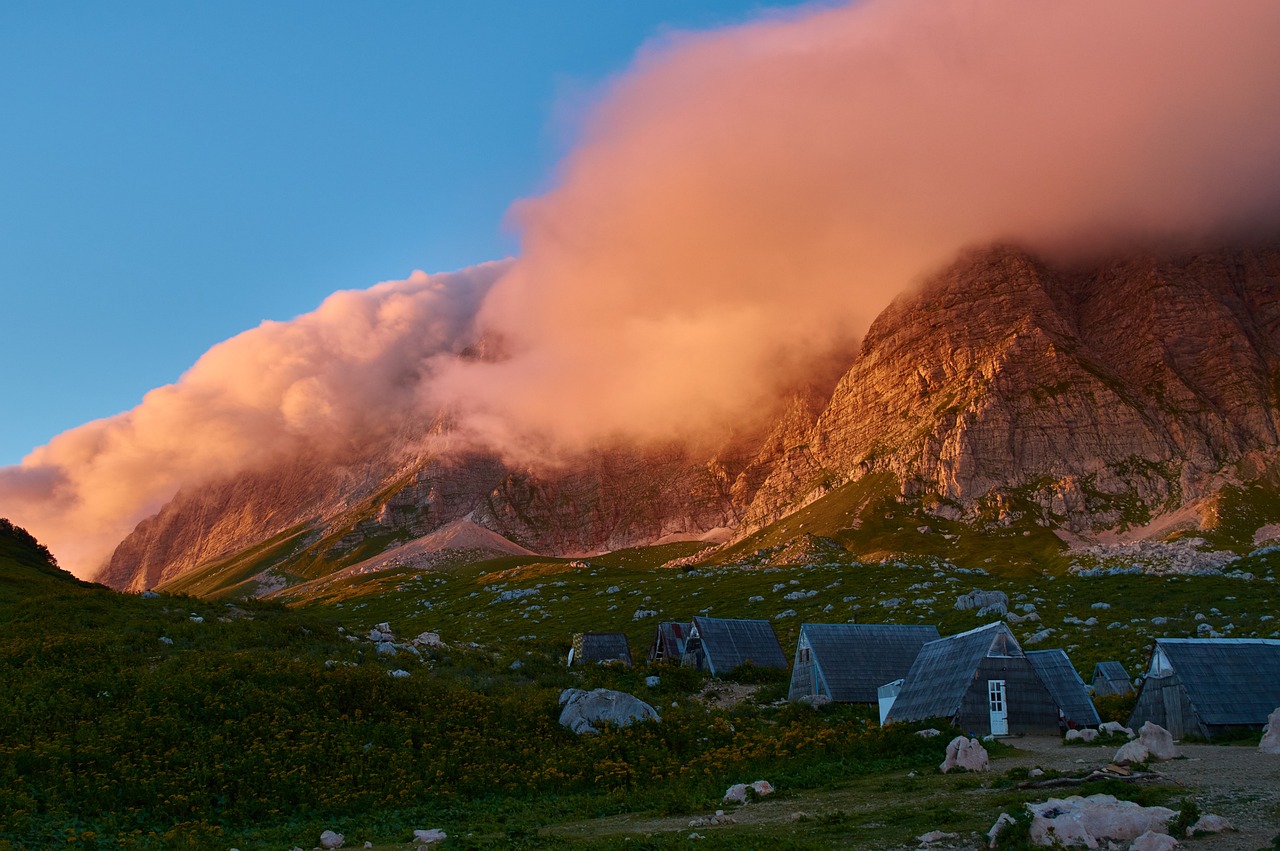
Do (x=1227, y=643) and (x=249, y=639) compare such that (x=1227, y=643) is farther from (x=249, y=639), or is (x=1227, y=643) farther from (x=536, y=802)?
(x=249, y=639)

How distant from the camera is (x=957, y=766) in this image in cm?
3331

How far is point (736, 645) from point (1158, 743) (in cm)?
4299

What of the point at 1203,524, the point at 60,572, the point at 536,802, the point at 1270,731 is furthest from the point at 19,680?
the point at 1203,524

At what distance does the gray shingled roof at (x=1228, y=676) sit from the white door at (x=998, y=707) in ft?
24.5

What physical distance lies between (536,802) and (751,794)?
7970 millimetres

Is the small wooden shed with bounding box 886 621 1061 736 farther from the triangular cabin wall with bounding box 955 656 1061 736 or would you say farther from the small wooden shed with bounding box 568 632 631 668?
the small wooden shed with bounding box 568 632 631 668

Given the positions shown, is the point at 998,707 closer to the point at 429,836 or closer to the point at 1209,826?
the point at 1209,826

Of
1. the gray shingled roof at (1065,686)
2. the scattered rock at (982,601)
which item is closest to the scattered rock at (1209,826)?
the gray shingled roof at (1065,686)

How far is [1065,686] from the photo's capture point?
4762 centimetres

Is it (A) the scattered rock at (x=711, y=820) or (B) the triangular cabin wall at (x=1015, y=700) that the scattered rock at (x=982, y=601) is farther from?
(A) the scattered rock at (x=711, y=820)

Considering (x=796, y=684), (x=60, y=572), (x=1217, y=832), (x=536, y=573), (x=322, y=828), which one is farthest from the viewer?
(x=536, y=573)

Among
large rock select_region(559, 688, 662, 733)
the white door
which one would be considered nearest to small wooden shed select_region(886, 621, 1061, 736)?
the white door

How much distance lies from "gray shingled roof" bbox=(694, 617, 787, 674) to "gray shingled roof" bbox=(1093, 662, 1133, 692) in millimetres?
23194

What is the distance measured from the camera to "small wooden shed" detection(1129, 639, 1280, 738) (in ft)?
128
